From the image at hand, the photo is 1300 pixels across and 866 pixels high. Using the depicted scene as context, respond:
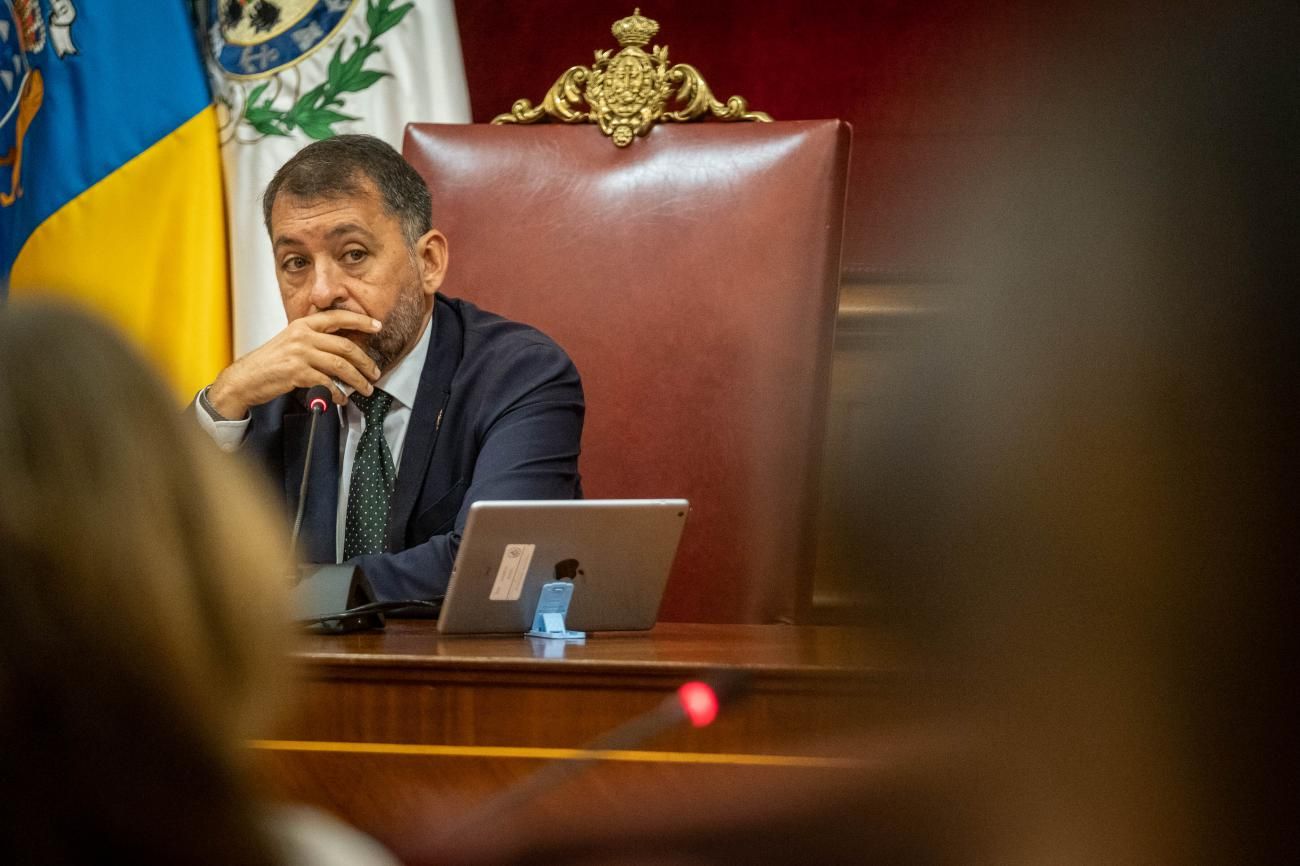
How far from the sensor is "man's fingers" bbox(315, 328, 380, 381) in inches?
89.4

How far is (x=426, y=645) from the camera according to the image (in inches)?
63.9

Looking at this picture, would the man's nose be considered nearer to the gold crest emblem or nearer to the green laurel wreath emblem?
the gold crest emblem

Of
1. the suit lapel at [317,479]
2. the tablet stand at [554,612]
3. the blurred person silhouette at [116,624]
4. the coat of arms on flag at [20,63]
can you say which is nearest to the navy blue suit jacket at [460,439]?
the suit lapel at [317,479]

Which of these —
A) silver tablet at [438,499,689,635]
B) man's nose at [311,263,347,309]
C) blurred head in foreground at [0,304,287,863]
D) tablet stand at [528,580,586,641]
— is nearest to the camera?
blurred head in foreground at [0,304,287,863]

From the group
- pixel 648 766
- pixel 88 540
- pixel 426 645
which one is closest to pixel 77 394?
pixel 88 540

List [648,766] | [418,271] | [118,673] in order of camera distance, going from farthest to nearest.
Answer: [418,271] < [648,766] < [118,673]

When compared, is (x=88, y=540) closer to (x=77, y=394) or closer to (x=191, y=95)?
(x=77, y=394)

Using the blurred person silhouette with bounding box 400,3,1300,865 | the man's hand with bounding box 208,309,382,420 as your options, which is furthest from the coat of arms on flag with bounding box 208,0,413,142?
the blurred person silhouette with bounding box 400,3,1300,865

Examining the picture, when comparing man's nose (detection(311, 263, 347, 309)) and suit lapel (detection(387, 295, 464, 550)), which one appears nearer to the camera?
suit lapel (detection(387, 295, 464, 550))

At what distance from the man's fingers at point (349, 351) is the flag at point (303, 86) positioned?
70cm

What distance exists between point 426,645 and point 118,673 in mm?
1187

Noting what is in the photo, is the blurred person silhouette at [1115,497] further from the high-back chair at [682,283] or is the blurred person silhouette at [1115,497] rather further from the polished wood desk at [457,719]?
the high-back chair at [682,283]

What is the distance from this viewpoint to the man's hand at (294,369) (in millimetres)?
2246

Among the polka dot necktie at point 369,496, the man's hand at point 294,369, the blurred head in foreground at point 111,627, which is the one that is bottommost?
the polka dot necktie at point 369,496
